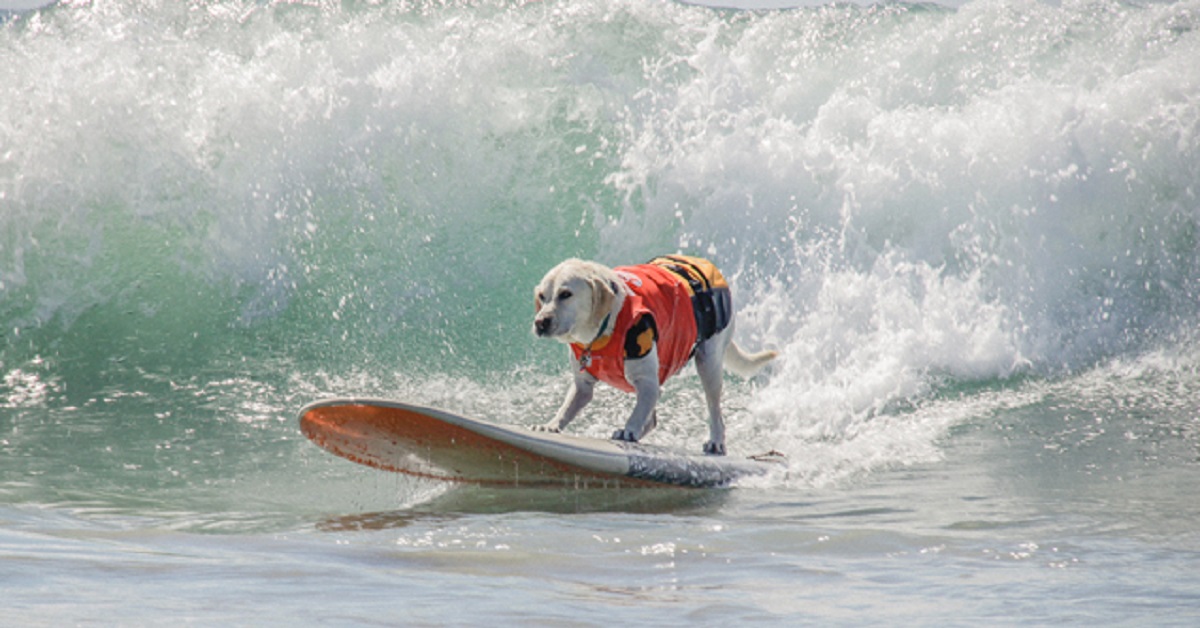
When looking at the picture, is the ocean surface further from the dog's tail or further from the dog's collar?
the dog's collar

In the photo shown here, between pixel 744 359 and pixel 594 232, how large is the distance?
10.4 feet

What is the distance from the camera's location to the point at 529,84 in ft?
32.7

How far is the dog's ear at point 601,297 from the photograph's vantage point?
16.8 feet

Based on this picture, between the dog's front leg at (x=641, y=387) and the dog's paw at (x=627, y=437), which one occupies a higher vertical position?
the dog's front leg at (x=641, y=387)

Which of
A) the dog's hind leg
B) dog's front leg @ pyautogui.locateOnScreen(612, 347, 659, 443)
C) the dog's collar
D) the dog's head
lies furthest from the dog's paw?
the dog's hind leg

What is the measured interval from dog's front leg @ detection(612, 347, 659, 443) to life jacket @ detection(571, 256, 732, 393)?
0.15ft

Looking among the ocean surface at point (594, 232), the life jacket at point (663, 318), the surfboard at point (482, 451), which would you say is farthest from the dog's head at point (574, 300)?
the ocean surface at point (594, 232)

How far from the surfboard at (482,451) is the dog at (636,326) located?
0.21m

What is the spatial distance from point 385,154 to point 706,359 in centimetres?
438

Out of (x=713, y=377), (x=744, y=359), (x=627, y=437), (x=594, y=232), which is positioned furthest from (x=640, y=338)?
(x=594, y=232)

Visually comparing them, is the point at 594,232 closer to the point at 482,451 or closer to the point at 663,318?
the point at 663,318

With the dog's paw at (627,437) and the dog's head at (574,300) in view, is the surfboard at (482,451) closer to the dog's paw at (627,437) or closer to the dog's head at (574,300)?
the dog's paw at (627,437)

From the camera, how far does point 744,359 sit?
642 centimetres

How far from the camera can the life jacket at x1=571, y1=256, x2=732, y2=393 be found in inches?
207
